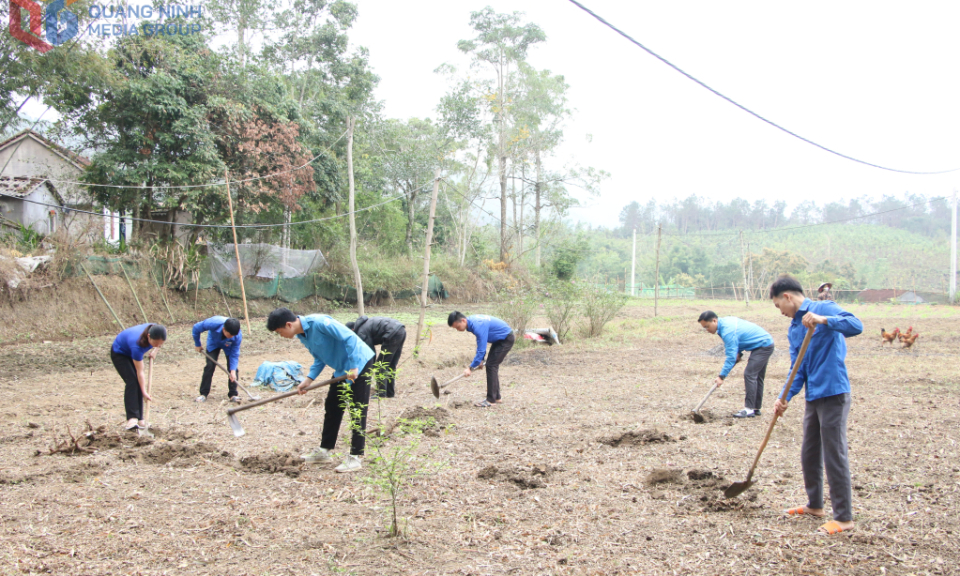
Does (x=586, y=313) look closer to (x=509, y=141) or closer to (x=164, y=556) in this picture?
(x=164, y=556)

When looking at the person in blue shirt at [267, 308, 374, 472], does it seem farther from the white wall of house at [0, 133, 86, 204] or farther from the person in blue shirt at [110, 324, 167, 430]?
the white wall of house at [0, 133, 86, 204]

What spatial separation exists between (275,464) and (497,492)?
2.00 meters

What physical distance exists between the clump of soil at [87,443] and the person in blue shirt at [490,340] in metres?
3.85

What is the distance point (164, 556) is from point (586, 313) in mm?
11799

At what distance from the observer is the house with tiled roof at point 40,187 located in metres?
16.5

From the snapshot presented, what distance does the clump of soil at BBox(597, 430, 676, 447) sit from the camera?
5551 millimetres

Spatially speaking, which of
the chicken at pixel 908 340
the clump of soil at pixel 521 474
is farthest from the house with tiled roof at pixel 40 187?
the chicken at pixel 908 340

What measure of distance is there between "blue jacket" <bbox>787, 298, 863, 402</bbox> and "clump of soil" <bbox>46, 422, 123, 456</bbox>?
5955 mm

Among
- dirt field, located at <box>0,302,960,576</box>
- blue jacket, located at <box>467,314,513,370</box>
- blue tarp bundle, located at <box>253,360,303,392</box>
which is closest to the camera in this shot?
dirt field, located at <box>0,302,960,576</box>

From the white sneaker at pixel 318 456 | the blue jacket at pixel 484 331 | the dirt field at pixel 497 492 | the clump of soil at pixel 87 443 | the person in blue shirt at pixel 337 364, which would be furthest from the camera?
the blue jacket at pixel 484 331

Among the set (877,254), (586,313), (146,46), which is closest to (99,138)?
(146,46)

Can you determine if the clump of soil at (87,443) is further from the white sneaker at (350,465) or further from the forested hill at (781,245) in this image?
the forested hill at (781,245)

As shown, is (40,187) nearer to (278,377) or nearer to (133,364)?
(278,377)

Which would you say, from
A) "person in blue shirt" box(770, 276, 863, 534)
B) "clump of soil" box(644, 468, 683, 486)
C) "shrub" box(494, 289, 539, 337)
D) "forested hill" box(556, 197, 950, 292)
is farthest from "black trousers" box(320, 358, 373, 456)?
"forested hill" box(556, 197, 950, 292)
